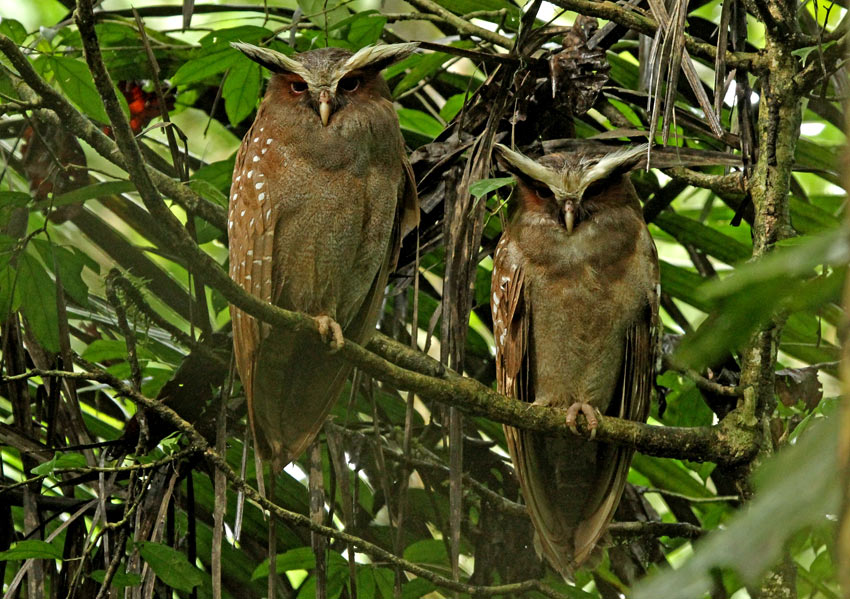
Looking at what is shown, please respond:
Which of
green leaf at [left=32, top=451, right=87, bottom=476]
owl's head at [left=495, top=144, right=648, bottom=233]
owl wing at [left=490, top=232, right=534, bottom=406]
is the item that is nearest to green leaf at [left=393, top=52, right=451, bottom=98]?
owl's head at [left=495, top=144, right=648, bottom=233]

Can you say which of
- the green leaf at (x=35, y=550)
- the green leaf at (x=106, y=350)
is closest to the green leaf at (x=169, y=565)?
the green leaf at (x=35, y=550)

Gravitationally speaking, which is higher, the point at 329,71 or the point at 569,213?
the point at 329,71

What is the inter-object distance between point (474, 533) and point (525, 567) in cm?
23

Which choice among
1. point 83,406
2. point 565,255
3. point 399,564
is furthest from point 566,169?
point 83,406

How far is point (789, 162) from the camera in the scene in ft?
9.76

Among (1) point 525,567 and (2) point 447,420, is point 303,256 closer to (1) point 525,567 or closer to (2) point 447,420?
(2) point 447,420

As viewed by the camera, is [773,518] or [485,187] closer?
[773,518]

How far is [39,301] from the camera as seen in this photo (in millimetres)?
3082

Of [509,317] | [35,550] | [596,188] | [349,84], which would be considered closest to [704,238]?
[596,188]

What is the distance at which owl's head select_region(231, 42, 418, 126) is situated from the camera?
336 cm

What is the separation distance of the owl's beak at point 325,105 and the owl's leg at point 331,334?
795mm

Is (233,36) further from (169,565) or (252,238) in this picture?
(169,565)

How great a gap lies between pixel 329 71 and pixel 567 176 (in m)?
1.00

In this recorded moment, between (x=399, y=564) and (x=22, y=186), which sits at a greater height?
(x=22, y=186)
